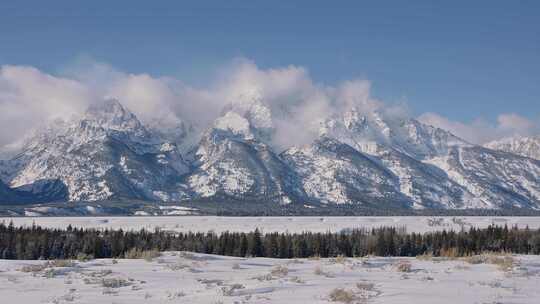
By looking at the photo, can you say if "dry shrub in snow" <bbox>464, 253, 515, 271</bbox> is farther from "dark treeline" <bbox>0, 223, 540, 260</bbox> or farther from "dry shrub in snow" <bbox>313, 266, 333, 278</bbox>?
"dark treeline" <bbox>0, 223, 540, 260</bbox>

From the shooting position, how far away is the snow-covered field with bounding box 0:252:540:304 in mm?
17250

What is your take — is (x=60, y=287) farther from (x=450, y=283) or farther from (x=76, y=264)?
(x=450, y=283)

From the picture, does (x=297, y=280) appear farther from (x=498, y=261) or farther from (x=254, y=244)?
(x=254, y=244)

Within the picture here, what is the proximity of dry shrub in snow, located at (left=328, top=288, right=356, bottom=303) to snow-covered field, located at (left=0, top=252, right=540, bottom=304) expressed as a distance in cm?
3

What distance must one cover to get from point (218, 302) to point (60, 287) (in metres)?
6.53

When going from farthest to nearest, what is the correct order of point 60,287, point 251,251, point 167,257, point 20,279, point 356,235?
point 356,235 → point 251,251 → point 167,257 → point 20,279 → point 60,287

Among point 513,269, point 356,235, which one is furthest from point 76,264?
point 356,235

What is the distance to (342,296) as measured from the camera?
1664 centimetres

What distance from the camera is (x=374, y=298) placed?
16812mm

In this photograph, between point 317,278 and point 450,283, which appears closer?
point 450,283

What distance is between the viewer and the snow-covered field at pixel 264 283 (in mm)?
17250

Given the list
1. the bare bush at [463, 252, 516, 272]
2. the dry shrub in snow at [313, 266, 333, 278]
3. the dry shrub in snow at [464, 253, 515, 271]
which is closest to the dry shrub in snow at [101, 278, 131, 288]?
the dry shrub in snow at [313, 266, 333, 278]

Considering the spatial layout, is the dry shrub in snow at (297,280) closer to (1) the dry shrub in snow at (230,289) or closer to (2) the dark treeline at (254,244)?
(1) the dry shrub in snow at (230,289)

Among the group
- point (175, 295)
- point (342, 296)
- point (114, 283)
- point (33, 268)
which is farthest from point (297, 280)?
point (33, 268)
